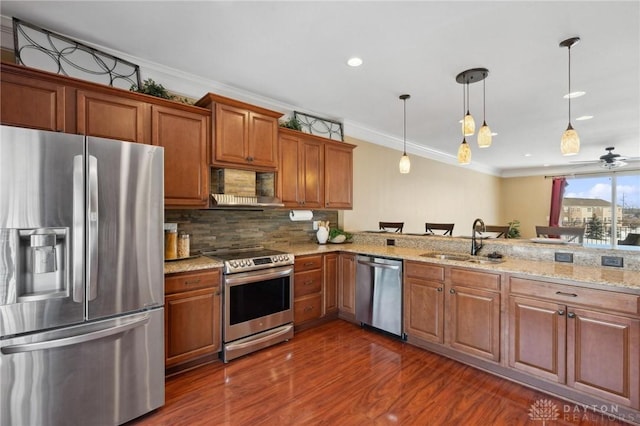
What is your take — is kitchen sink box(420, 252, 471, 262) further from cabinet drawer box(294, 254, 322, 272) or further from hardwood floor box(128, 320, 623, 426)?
cabinet drawer box(294, 254, 322, 272)

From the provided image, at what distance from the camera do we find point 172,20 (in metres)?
2.19

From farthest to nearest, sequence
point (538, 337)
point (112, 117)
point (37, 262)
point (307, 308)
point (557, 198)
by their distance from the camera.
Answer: point (557, 198) → point (307, 308) → point (112, 117) → point (538, 337) → point (37, 262)

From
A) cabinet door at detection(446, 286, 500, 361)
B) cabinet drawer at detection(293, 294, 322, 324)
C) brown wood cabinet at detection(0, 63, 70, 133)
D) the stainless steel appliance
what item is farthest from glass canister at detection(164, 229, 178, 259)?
cabinet door at detection(446, 286, 500, 361)

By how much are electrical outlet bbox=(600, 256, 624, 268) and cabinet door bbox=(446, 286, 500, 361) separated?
0.89 metres

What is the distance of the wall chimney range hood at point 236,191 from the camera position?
2.91m

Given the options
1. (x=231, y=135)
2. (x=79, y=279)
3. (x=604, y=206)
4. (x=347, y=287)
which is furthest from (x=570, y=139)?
(x=604, y=206)

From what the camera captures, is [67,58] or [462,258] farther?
[462,258]

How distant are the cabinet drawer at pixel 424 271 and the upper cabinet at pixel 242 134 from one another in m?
1.83

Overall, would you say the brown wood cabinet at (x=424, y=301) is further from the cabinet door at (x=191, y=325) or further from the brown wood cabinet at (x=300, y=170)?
the cabinet door at (x=191, y=325)

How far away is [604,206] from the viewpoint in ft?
26.3

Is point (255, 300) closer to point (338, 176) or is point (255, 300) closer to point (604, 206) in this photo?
point (338, 176)

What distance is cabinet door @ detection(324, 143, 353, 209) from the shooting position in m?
4.10

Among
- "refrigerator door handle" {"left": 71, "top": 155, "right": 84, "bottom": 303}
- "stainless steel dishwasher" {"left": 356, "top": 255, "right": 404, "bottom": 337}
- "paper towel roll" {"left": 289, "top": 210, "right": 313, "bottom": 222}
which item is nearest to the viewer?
"refrigerator door handle" {"left": 71, "top": 155, "right": 84, "bottom": 303}

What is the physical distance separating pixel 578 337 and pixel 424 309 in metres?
1.15
